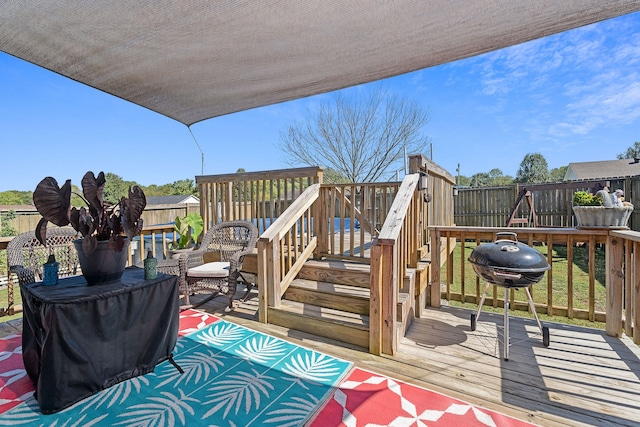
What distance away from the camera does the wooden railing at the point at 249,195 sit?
4.29 m

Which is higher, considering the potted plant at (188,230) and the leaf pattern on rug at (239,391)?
the potted plant at (188,230)

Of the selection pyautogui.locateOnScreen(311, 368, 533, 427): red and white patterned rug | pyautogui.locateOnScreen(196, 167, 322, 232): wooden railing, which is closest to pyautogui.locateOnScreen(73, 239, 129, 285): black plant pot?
pyautogui.locateOnScreen(311, 368, 533, 427): red and white patterned rug

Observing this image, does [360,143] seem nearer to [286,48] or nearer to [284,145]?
[284,145]

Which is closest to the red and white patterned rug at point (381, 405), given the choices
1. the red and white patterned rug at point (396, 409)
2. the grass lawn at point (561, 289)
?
the red and white patterned rug at point (396, 409)

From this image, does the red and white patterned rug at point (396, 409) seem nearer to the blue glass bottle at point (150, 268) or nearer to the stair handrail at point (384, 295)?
the stair handrail at point (384, 295)

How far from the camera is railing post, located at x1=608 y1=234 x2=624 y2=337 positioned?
2.62 m

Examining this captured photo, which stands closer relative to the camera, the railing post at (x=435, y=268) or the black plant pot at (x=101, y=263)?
the black plant pot at (x=101, y=263)

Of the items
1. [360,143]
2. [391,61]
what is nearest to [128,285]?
[391,61]

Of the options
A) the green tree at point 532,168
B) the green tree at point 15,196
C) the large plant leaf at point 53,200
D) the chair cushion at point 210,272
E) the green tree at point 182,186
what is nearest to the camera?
the large plant leaf at point 53,200

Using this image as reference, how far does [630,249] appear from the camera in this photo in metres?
2.48

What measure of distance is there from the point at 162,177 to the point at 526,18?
21.2m

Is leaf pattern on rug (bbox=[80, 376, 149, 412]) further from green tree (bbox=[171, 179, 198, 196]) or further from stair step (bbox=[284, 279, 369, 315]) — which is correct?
green tree (bbox=[171, 179, 198, 196])

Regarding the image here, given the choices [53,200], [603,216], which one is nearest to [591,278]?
[603,216]

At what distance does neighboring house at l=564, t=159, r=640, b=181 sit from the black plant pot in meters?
21.0
